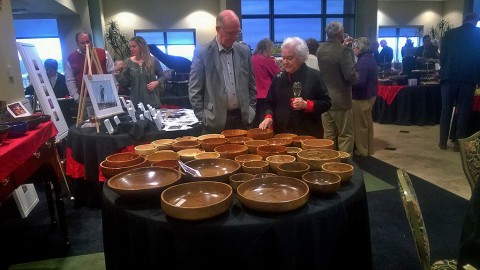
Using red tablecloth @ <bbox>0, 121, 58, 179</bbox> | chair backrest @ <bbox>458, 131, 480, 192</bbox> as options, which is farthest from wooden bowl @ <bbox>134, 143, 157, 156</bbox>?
chair backrest @ <bbox>458, 131, 480, 192</bbox>

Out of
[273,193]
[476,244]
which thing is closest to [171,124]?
[273,193]

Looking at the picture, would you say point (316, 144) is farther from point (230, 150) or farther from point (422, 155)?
point (422, 155)

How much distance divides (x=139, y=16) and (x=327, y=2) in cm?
570

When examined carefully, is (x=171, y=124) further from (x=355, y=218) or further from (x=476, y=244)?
(x=476, y=244)

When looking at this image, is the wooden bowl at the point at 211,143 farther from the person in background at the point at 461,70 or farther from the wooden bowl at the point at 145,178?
the person in background at the point at 461,70

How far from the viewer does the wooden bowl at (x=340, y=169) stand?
142 centimetres

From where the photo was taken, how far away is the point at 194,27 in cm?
1057

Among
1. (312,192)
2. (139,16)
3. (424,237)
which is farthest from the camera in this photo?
(139,16)

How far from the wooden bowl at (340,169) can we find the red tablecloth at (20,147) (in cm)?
149

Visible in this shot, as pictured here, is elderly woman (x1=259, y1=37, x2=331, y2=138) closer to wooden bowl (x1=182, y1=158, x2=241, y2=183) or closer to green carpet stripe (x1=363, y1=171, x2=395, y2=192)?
wooden bowl (x1=182, y1=158, x2=241, y2=183)

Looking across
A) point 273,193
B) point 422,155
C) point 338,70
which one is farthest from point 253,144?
point 422,155

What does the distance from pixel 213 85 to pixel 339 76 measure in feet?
5.66

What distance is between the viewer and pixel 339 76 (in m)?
3.75

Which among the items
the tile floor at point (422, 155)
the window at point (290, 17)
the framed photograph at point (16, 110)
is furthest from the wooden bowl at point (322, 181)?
the window at point (290, 17)
